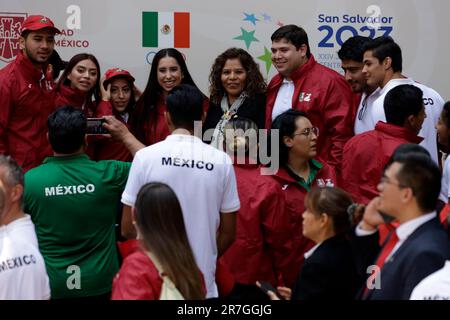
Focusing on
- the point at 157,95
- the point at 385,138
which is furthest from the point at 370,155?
the point at 157,95

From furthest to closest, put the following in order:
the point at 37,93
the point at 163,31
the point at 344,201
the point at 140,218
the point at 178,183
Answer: the point at 163,31, the point at 37,93, the point at 178,183, the point at 344,201, the point at 140,218

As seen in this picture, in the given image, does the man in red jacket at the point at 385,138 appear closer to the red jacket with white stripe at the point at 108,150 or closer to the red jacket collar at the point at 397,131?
the red jacket collar at the point at 397,131

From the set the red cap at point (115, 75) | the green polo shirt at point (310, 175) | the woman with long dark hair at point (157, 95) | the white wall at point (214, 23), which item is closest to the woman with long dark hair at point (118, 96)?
the red cap at point (115, 75)

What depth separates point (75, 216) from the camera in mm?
4152

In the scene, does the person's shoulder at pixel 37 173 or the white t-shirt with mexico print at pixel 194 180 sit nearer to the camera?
the white t-shirt with mexico print at pixel 194 180

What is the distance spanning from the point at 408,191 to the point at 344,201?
44cm

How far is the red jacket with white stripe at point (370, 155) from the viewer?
4.79m

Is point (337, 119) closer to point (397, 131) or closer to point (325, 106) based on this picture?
point (325, 106)

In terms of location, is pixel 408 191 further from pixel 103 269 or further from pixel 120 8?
pixel 120 8

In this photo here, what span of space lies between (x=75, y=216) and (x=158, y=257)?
133 centimetres

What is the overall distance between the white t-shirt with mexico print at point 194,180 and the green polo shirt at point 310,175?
2.59 ft

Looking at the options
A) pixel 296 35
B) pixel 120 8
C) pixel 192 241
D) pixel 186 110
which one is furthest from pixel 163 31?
pixel 192 241

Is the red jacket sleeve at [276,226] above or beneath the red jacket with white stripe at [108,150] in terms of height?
beneath

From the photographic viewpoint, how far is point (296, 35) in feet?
18.7
